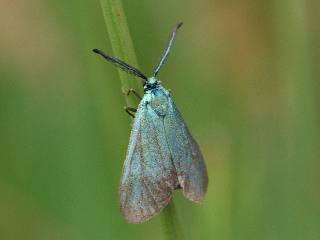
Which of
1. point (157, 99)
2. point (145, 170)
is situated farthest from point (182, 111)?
point (145, 170)

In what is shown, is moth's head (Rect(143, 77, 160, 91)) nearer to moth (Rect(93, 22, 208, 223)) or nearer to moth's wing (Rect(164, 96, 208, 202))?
moth (Rect(93, 22, 208, 223))

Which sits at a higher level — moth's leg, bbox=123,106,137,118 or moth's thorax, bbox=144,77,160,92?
moth's thorax, bbox=144,77,160,92

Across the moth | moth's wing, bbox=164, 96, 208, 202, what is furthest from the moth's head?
moth's wing, bbox=164, 96, 208, 202

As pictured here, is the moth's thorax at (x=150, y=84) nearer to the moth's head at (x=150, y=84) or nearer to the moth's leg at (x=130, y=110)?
the moth's head at (x=150, y=84)

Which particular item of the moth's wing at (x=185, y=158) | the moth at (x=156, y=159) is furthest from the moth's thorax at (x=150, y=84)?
the moth's wing at (x=185, y=158)

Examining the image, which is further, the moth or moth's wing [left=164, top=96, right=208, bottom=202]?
moth's wing [left=164, top=96, right=208, bottom=202]

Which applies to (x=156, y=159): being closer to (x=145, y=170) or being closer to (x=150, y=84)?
(x=145, y=170)

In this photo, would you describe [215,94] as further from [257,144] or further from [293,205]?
[293,205]
